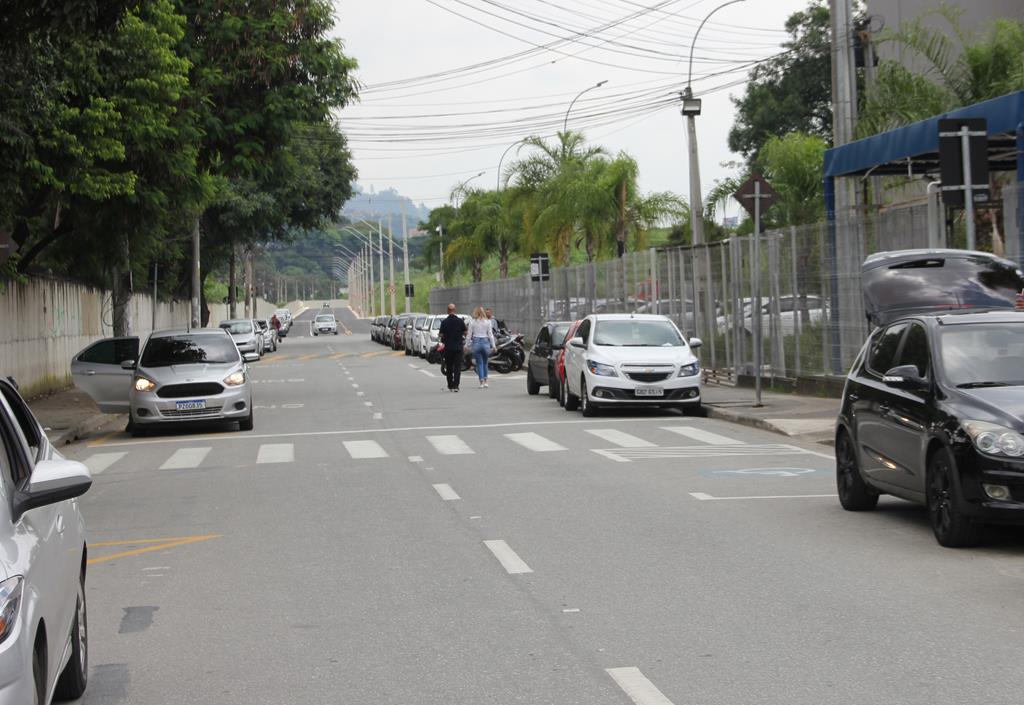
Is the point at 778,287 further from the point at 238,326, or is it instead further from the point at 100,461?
the point at 238,326

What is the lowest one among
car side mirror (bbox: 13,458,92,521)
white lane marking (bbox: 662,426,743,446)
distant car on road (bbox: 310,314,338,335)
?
white lane marking (bbox: 662,426,743,446)

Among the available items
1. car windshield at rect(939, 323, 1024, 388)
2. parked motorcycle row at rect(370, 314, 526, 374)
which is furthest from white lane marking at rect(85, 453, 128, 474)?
parked motorcycle row at rect(370, 314, 526, 374)

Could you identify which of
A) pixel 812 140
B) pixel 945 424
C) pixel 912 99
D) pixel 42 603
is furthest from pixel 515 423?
pixel 812 140

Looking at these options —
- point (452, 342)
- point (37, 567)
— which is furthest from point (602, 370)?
point (37, 567)

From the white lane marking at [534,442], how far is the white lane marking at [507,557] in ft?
24.0

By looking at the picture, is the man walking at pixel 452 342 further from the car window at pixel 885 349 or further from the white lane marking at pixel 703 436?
the car window at pixel 885 349

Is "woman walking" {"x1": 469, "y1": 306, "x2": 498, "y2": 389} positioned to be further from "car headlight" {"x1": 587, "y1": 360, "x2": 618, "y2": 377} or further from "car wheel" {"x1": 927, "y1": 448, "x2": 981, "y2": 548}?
"car wheel" {"x1": 927, "y1": 448, "x2": 981, "y2": 548}

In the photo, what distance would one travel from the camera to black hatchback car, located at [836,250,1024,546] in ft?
30.6

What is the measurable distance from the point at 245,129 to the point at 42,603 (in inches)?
946

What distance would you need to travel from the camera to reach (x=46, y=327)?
35312 millimetres

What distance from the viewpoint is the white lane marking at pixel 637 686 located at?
6.11 m

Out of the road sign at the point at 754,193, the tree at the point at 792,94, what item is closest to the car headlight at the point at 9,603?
the road sign at the point at 754,193

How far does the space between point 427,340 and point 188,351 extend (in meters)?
28.5

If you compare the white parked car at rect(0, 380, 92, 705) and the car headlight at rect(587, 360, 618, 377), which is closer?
the white parked car at rect(0, 380, 92, 705)
